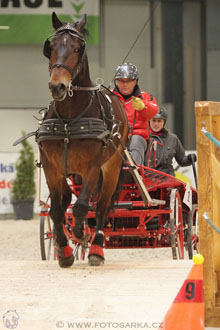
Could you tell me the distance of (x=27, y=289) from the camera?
13.0 ft

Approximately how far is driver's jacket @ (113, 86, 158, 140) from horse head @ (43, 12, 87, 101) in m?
1.35

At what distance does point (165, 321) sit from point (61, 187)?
2056mm

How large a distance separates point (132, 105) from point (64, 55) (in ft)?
5.82

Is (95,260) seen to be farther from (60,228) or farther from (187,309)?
(187,309)

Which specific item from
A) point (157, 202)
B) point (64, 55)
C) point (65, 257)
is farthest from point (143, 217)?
point (64, 55)

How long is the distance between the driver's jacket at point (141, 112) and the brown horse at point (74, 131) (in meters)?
0.95

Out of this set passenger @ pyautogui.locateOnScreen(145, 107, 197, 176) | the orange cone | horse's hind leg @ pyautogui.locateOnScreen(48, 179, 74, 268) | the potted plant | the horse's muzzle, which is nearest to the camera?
the orange cone

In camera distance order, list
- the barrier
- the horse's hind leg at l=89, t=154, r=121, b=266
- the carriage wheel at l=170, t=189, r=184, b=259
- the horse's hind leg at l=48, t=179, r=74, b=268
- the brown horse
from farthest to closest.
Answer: the carriage wheel at l=170, t=189, r=184, b=259
the horse's hind leg at l=89, t=154, r=121, b=266
the horse's hind leg at l=48, t=179, r=74, b=268
the brown horse
the barrier

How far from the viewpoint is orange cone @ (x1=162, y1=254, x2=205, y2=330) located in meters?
3.02

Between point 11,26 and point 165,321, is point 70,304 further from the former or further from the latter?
point 11,26

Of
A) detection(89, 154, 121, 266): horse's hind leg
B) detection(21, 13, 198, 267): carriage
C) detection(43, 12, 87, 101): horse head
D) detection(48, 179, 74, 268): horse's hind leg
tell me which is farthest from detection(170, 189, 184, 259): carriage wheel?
detection(43, 12, 87, 101): horse head

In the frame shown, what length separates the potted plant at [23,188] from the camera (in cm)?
1271

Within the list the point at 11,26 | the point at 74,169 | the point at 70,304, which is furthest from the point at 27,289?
the point at 11,26

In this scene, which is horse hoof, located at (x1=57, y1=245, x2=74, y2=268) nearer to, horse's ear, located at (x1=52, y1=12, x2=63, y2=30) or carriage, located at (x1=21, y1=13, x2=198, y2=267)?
carriage, located at (x1=21, y1=13, x2=198, y2=267)
